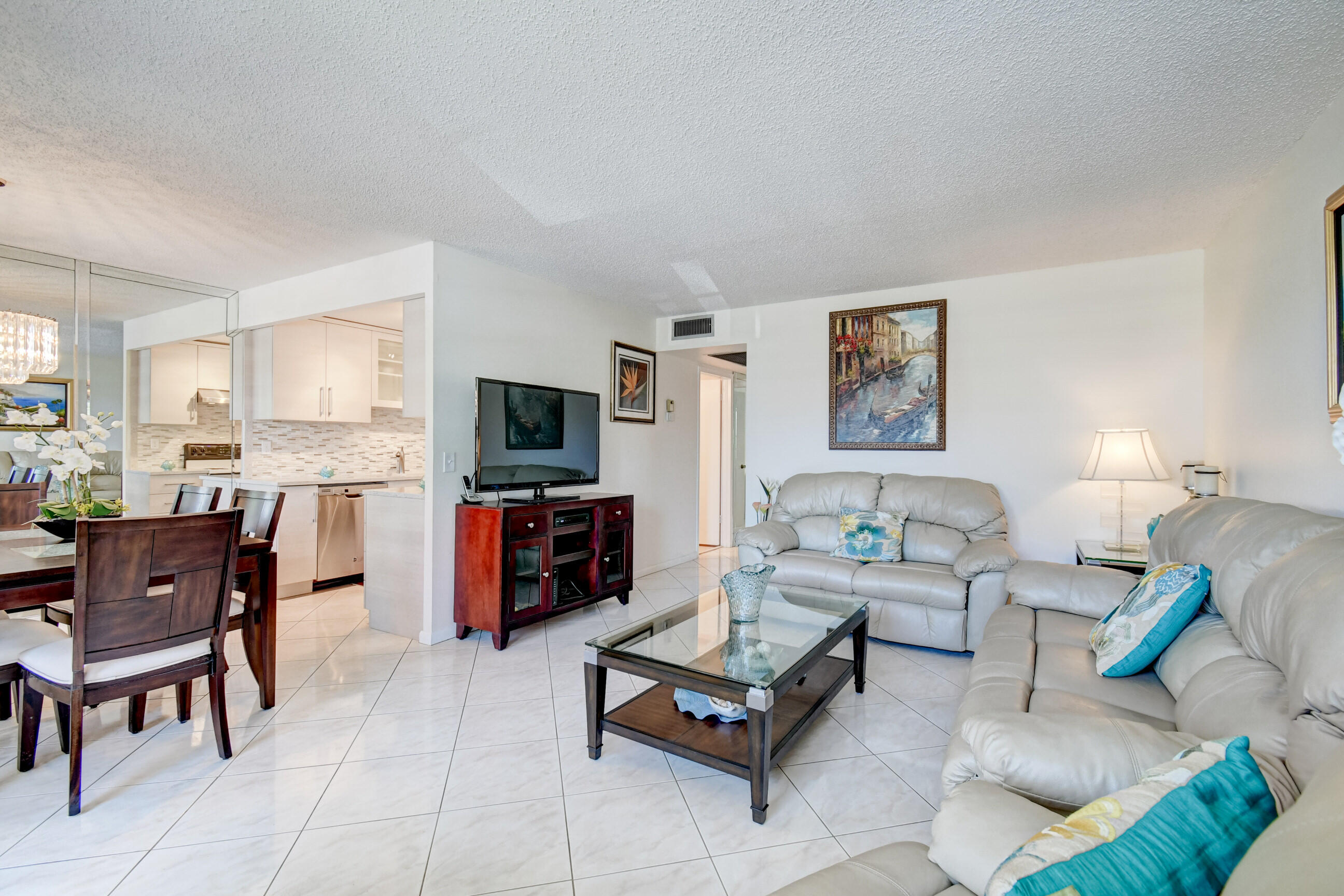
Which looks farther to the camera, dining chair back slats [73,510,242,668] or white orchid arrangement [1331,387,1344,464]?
dining chair back slats [73,510,242,668]

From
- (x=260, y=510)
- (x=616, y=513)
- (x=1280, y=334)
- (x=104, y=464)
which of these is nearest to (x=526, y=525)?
(x=616, y=513)

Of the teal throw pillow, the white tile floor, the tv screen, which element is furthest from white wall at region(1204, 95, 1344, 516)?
the tv screen

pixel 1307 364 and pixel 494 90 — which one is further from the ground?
pixel 494 90

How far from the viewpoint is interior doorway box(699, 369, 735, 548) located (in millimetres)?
6965

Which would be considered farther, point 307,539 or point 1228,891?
point 307,539

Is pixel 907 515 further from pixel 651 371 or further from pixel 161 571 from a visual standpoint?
pixel 161 571

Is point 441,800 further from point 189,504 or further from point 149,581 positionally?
point 189,504

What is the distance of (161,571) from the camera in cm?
199

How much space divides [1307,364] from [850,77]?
6.53 ft

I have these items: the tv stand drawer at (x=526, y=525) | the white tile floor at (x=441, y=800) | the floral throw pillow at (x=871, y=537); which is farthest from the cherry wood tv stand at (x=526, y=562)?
the floral throw pillow at (x=871, y=537)

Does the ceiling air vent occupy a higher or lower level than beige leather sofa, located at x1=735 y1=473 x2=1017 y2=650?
higher

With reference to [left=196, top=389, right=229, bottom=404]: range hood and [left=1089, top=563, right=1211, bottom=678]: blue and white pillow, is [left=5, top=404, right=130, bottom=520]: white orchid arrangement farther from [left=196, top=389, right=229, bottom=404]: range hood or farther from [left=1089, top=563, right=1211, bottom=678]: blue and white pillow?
[left=1089, top=563, right=1211, bottom=678]: blue and white pillow

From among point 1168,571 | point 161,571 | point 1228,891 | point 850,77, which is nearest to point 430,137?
point 850,77

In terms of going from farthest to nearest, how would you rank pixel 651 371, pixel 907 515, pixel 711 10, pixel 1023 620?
1. pixel 651 371
2. pixel 907 515
3. pixel 1023 620
4. pixel 711 10
